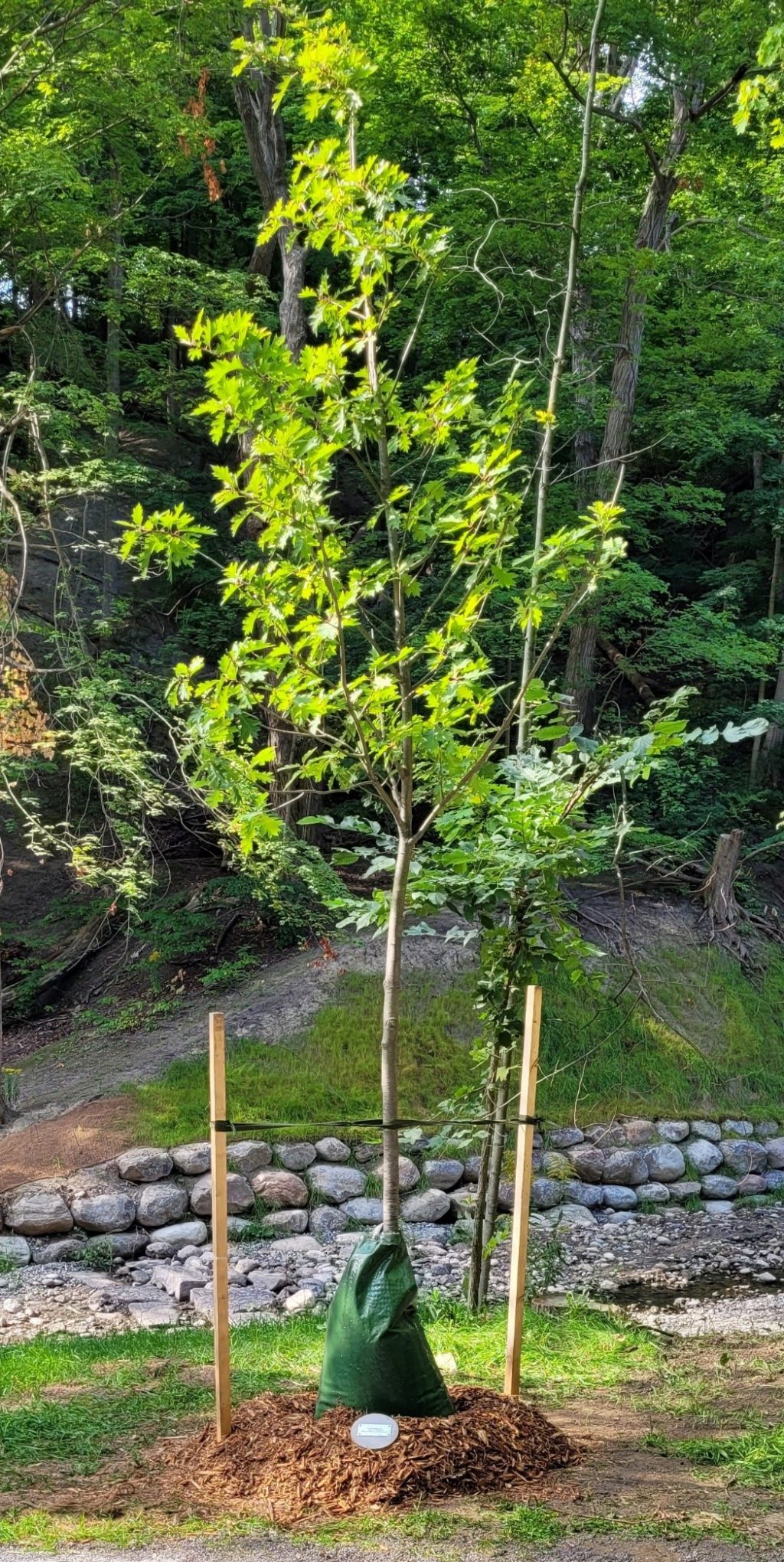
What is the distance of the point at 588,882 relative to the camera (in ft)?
42.8

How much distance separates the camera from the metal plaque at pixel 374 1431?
3.54 metres

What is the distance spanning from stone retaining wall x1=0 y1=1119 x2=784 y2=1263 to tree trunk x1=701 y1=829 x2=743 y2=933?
2.45m

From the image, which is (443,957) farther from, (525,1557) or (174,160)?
(525,1557)

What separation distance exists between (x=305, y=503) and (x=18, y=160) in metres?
7.23

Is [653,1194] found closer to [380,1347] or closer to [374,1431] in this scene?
[380,1347]

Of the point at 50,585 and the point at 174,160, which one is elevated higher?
the point at 174,160

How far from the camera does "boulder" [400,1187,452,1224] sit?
9.34 metres

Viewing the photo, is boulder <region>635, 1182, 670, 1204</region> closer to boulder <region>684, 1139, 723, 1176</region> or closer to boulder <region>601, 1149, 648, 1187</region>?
boulder <region>601, 1149, 648, 1187</region>

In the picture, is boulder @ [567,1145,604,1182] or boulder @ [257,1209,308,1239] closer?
boulder @ [257,1209,308,1239]

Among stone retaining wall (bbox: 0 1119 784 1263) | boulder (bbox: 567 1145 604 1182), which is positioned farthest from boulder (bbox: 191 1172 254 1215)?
boulder (bbox: 567 1145 604 1182)

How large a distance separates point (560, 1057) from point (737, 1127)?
5.29 feet

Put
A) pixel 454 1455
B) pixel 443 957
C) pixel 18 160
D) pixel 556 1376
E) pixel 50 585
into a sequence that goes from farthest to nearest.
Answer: pixel 50 585 → pixel 443 957 → pixel 18 160 → pixel 556 1376 → pixel 454 1455

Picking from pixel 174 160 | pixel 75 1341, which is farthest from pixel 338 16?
pixel 75 1341

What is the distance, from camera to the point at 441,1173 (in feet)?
31.7
